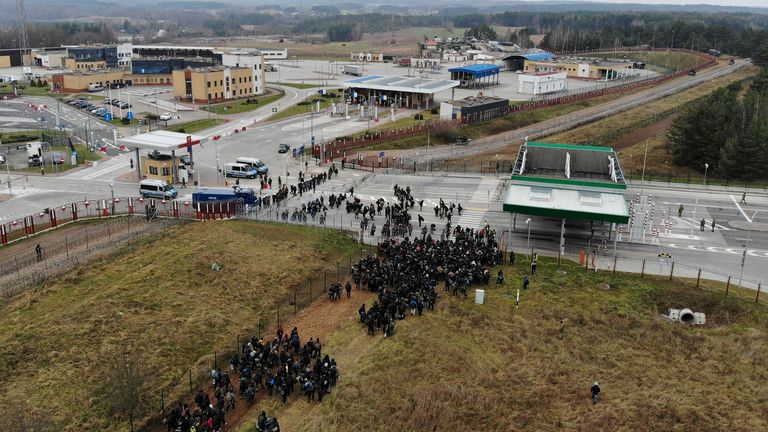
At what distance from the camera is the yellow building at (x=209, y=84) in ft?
328

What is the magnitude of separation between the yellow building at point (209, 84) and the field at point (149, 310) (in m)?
63.0

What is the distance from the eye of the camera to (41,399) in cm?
2405

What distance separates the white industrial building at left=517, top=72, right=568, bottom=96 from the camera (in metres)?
110

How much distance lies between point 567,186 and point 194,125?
2102 inches

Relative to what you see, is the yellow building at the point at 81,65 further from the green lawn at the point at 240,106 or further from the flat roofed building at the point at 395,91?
the flat roofed building at the point at 395,91

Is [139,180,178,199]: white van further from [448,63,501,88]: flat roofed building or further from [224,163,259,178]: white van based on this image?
[448,63,501,88]: flat roofed building

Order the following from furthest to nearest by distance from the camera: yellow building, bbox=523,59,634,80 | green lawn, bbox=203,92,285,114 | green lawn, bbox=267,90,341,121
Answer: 1. yellow building, bbox=523,59,634,80
2. green lawn, bbox=203,92,285,114
3. green lawn, bbox=267,90,341,121

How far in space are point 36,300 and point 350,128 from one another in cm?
5375

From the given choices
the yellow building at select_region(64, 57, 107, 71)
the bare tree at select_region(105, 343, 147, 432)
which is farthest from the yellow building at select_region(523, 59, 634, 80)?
the bare tree at select_region(105, 343, 147, 432)

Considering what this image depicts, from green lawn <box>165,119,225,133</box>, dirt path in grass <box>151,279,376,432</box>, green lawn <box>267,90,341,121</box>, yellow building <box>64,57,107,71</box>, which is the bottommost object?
dirt path in grass <box>151,279,376,432</box>

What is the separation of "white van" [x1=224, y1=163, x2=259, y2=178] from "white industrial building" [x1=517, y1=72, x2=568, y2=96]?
217 ft

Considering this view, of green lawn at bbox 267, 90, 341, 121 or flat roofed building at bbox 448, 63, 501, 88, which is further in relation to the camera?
flat roofed building at bbox 448, 63, 501, 88

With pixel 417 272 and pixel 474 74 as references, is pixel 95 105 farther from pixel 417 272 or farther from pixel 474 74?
pixel 417 272

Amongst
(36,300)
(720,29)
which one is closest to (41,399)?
(36,300)
